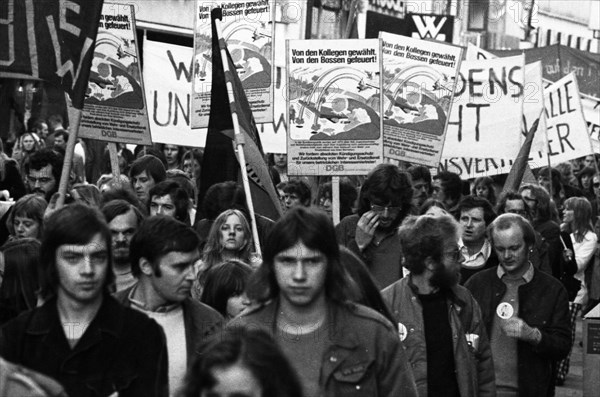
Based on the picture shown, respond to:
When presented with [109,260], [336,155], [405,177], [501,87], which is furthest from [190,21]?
[109,260]

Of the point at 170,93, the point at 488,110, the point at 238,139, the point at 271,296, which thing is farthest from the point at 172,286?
the point at 488,110

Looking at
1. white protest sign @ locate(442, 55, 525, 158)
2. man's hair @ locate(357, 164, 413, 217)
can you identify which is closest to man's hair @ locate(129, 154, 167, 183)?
man's hair @ locate(357, 164, 413, 217)

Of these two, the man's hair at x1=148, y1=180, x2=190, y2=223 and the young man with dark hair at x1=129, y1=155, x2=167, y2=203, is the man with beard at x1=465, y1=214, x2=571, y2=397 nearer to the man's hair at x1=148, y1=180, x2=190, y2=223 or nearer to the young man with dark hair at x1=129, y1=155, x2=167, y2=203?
the man's hair at x1=148, y1=180, x2=190, y2=223

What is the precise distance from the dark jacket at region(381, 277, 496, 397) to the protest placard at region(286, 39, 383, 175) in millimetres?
4686

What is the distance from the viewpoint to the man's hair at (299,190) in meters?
11.7

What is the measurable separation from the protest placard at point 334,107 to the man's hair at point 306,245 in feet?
20.3

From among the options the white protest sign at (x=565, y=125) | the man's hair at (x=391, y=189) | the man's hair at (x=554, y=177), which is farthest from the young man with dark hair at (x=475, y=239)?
the man's hair at (x=554, y=177)

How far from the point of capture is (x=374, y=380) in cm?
460

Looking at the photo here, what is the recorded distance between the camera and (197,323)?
5250 millimetres

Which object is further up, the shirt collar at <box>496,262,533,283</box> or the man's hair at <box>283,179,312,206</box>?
the man's hair at <box>283,179,312,206</box>

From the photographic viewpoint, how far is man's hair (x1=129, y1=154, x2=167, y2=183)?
1016 cm

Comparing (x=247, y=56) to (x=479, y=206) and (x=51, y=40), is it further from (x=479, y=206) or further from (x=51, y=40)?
(x=51, y=40)

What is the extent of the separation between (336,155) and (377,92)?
2.59ft

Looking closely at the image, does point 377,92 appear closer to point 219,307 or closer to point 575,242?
point 575,242
